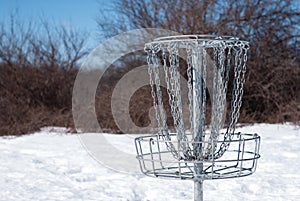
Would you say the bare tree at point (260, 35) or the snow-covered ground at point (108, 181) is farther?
the bare tree at point (260, 35)

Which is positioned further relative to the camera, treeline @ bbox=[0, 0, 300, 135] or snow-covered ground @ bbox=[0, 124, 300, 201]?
treeline @ bbox=[0, 0, 300, 135]

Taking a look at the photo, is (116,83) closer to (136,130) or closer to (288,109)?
(136,130)

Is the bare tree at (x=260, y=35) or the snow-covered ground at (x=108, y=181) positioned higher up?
the bare tree at (x=260, y=35)

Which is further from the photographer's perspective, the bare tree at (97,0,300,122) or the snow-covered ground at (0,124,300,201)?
the bare tree at (97,0,300,122)

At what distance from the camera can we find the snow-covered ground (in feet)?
11.1

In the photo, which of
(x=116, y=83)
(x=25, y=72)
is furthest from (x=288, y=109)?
(x=25, y=72)

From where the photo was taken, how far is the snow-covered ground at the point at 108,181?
3387 mm

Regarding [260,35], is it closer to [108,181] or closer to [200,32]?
[200,32]

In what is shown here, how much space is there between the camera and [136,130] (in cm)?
684

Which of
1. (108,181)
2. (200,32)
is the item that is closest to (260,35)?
(200,32)

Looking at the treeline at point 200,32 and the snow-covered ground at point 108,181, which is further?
the treeline at point 200,32

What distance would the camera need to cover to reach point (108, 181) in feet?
12.6

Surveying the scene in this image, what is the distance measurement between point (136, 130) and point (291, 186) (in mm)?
3532

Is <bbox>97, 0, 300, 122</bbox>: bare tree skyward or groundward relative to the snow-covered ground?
skyward
